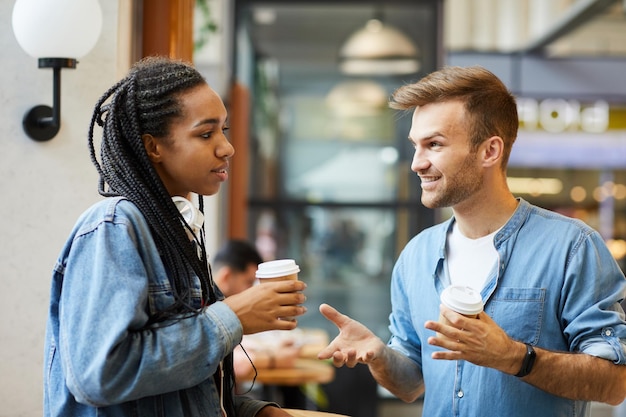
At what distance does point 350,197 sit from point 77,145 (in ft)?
18.7

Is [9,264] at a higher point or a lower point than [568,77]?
lower

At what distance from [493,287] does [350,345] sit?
40 cm

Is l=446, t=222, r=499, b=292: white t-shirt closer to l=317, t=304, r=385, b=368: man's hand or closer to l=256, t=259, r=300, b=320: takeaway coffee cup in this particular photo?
l=317, t=304, r=385, b=368: man's hand

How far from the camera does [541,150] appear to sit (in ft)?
33.6

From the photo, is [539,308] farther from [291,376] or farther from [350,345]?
[291,376]

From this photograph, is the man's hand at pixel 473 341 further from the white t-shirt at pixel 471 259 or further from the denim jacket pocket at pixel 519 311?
the white t-shirt at pixel 471 259

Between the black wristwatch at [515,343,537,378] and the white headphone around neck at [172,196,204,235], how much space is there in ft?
2.70

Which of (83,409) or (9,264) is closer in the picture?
(83,409)

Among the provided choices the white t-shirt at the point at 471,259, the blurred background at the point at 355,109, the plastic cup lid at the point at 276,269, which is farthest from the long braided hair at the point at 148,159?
the blurred background at the point at 355,109

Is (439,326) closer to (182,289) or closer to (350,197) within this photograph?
(182,289)

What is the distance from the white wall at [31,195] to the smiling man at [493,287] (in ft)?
3.21

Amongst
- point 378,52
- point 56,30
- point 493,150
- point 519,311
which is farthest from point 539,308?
point 378,52

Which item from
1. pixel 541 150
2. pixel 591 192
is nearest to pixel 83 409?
pixel 541 150

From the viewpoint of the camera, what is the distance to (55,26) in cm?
236
